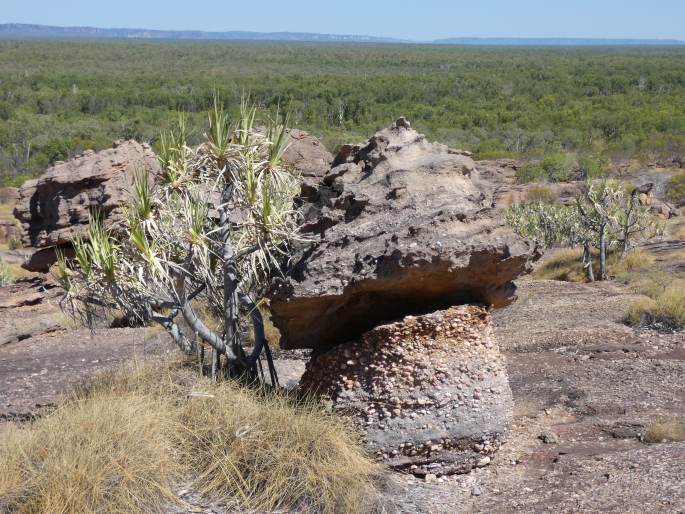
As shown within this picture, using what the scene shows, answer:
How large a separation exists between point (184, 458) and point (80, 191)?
29.1ft

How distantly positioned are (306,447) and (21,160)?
151 feet

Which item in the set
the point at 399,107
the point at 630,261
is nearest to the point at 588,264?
the point at 630,261

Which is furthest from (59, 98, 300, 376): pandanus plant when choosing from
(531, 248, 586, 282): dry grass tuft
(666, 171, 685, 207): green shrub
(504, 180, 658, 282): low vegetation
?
(666, 171, 685, 207): green shrub

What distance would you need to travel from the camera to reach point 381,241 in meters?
6.27

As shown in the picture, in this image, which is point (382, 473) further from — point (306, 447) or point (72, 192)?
point (72, 192)

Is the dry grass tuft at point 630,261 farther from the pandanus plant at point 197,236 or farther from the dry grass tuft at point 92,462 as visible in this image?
the dry grass tuft at point 92,462

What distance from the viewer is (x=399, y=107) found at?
229 feet

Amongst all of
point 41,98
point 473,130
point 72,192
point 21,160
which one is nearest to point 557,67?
point 473,130

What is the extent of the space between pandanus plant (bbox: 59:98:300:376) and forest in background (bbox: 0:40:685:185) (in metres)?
25.2

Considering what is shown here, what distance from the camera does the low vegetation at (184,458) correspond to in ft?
16.6

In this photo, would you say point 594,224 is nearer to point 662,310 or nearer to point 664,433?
point 662,310

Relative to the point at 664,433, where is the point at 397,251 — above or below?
above

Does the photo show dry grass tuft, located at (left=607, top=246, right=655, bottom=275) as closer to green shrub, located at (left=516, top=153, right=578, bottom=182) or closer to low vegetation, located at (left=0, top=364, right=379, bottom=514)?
low vegetation, located at (left=0, top=364, right=379, bottom=514)

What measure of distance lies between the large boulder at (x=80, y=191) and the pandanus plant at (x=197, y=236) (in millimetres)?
6515
